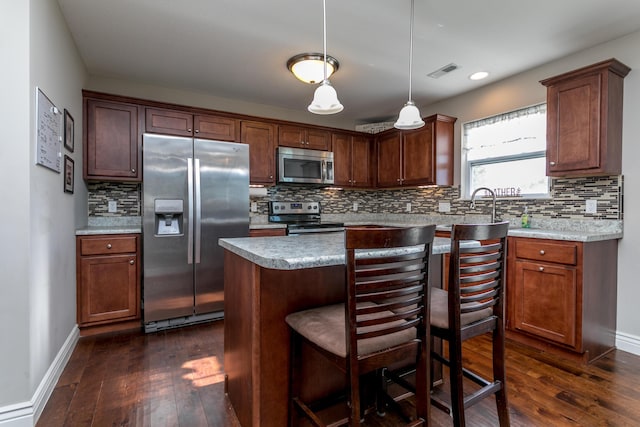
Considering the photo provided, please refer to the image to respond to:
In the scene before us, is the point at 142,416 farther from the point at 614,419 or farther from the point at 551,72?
the point at 551,72

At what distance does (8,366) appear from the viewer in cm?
158

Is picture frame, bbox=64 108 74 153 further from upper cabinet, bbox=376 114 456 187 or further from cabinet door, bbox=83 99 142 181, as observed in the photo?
upper cabinet, bbox=376 114 456 187

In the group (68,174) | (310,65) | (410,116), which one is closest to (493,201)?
(410,116)

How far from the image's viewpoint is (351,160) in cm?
455

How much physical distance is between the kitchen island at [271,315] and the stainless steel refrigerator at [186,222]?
1658 millimetres

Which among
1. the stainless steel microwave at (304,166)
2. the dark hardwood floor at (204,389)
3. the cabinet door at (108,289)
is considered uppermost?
the stainless steel microwave at (304,166)

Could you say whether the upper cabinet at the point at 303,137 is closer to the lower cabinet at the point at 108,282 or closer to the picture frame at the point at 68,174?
the lower cabinet at the point at 108,282

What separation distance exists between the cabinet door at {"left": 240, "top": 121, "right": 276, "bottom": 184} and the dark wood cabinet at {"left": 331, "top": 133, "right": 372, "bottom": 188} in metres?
0.93

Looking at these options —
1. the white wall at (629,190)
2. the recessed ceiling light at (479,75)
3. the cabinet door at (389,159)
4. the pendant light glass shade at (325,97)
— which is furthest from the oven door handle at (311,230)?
the white wall at (629,190)

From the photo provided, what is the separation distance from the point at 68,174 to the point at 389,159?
3.56 m

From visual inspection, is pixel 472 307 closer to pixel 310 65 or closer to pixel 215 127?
pixel 310 65

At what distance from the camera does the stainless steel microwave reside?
3.93 meters

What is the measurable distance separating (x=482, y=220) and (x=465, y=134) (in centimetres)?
107

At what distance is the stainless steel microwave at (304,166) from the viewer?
12.9 ft
